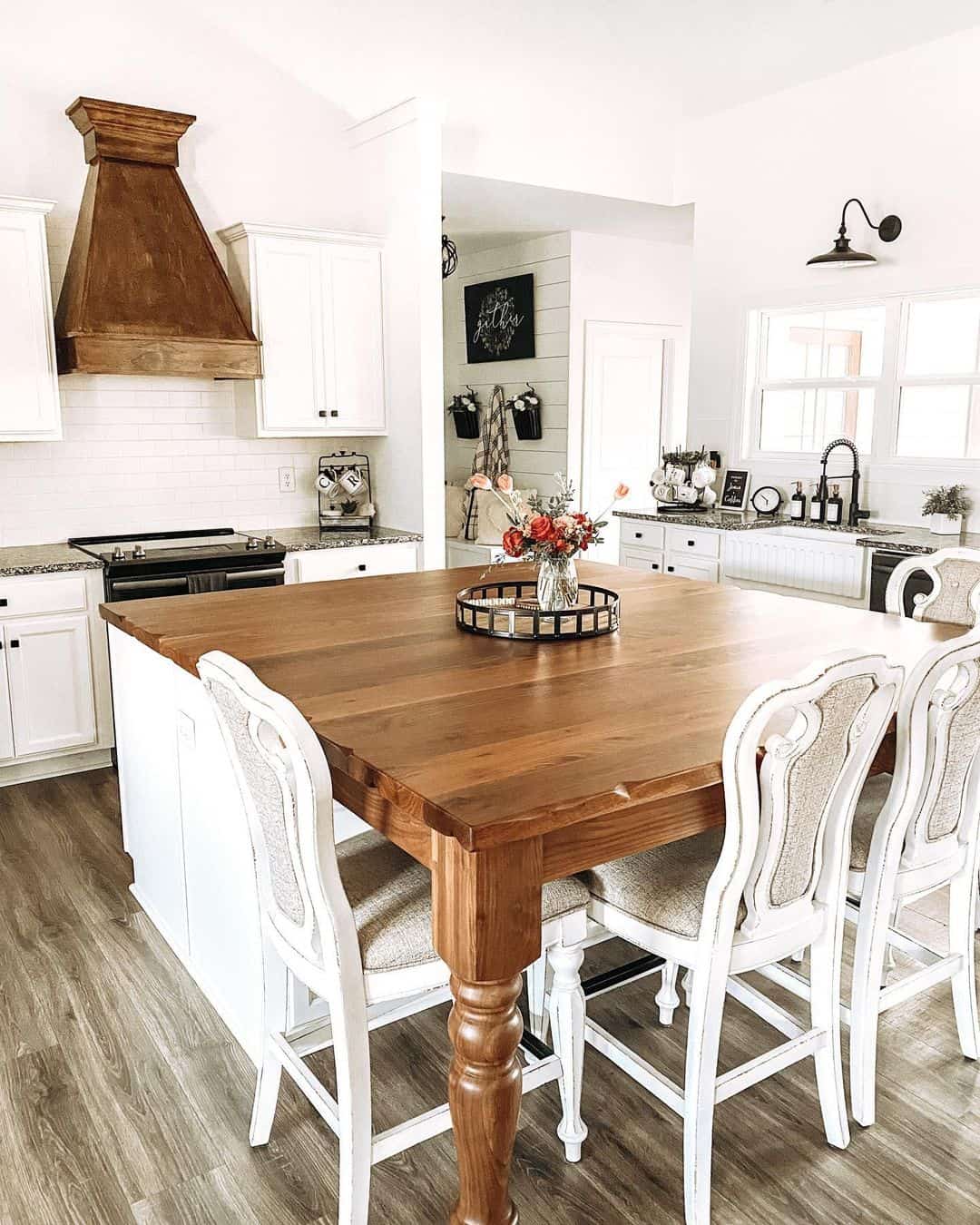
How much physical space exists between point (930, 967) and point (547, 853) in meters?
1.26

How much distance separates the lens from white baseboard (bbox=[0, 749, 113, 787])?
4.21 metres

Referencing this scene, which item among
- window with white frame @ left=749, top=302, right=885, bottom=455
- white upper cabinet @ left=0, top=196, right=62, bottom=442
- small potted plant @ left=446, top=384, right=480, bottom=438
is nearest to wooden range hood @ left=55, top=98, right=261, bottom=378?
white upper cabinet @ left=0, top=196, right=62, bottom=442

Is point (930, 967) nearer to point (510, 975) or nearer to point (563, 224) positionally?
point (510, 975)

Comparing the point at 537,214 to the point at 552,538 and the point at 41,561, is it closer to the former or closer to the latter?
the point at 41,561

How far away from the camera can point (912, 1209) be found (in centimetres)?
191

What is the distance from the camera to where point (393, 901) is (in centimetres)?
188

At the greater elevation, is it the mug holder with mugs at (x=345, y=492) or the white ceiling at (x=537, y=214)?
the white ceiling at (x=537, y=214)

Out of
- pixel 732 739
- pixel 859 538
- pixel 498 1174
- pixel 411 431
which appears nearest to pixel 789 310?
pixel 859 538

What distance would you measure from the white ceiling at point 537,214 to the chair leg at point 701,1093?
15.4 feet

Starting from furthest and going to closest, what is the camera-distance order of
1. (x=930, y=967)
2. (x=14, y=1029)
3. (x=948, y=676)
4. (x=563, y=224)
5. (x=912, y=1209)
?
(x=563, y=224), (x=14, y=1029), (x=930, y=967), (x=948, y=676), (x=912, y=1209)

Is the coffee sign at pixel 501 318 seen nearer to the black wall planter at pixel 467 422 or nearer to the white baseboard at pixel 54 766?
the black wall planter at pixel 467 422

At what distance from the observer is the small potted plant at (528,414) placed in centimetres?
762

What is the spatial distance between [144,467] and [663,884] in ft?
12.4

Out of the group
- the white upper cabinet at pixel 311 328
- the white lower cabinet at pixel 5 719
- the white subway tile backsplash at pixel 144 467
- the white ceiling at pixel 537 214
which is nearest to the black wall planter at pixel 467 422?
the white ceiling at pixel 537 214
